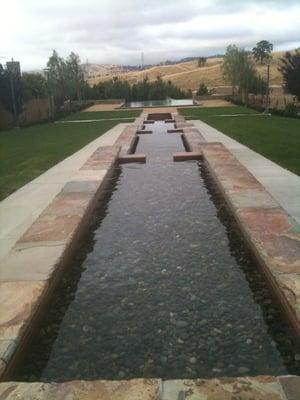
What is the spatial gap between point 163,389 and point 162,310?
1.17 m

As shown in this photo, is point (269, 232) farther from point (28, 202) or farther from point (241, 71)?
point (241, 71)

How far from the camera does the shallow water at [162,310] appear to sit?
304cm

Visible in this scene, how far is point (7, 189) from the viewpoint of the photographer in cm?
820

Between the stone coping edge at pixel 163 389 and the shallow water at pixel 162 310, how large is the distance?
331 mm

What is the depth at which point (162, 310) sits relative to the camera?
371 cm

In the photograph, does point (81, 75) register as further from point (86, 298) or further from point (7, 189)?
point (86, 298)

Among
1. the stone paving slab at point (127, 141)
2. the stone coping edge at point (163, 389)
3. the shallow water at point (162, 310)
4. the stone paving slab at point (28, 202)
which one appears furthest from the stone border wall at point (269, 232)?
the stone paving slab at point (127, 141)

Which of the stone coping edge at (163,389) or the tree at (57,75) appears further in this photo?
the tree at (57,75)

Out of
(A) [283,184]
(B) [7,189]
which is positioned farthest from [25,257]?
(A) [283,184]

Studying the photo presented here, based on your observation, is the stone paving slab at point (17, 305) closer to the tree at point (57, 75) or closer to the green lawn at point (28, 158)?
the green lawn at point (28, 158)

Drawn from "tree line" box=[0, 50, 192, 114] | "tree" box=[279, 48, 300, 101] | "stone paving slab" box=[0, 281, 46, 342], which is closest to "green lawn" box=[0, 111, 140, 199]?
"stone paving slab" box=[0, 281, 46, 342]

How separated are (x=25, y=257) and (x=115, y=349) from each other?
5.51ft

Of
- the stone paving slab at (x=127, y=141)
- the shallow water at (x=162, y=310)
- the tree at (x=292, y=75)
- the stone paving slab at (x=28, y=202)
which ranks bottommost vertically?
the shallow water at (x=162, y=310)

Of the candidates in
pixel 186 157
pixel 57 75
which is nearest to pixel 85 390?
pixel 186 157
